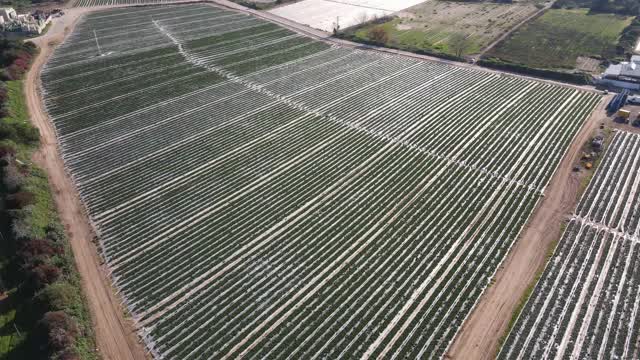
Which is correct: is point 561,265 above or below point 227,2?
below

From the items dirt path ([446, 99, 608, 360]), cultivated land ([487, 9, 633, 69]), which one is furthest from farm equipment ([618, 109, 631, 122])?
cultivated land ([487, 9, 633, 69])

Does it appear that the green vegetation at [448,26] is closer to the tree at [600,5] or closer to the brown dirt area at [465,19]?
the brown dirt area at [465,19]

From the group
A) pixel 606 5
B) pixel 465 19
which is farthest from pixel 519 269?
pixel 606 5

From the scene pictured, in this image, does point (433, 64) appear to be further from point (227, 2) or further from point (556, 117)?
point (227, 2)

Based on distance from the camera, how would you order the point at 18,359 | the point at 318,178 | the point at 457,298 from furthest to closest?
the point at 318,178
the point at 457,298
the point at 18,359

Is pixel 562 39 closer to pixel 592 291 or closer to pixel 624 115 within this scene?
pixel 624 115

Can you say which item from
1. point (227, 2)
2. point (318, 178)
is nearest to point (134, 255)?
point (318, 178)
